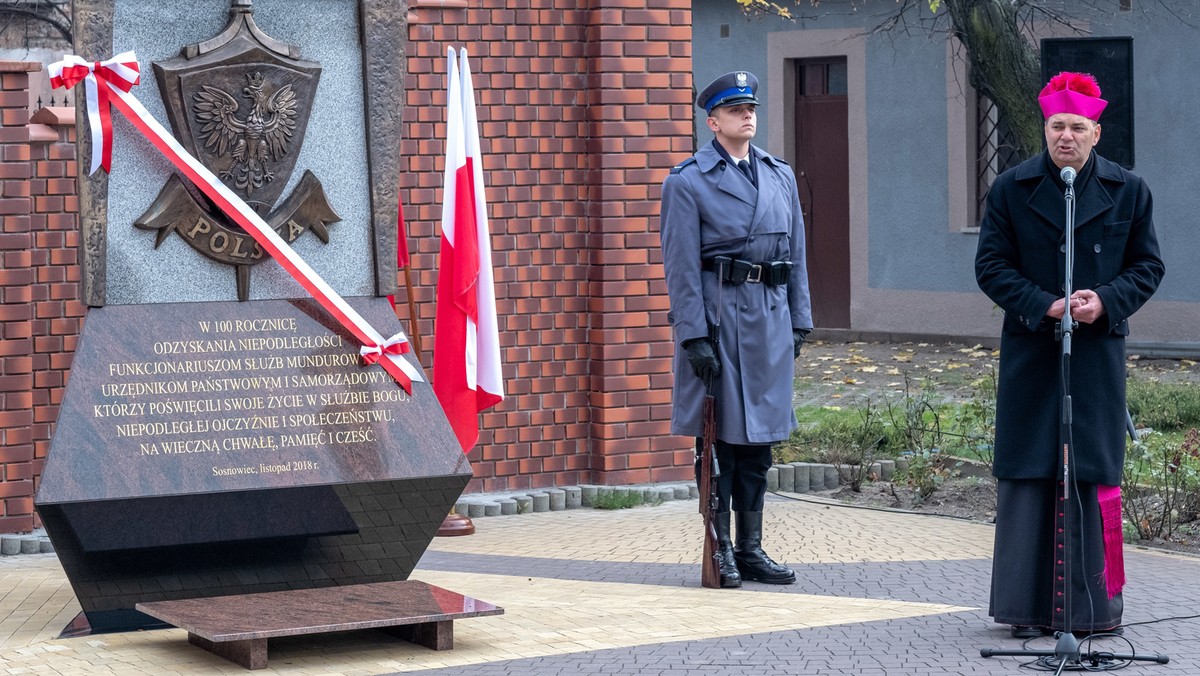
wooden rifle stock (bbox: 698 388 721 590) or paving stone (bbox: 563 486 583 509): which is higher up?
wooden rifle stock (bbox: 698 388 721 590)

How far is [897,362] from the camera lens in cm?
1858

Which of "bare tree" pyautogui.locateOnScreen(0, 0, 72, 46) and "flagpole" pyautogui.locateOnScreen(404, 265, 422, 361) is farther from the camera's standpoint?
"bare tree" pyautogui.locateOnScreen(0, 0, 72, 46)

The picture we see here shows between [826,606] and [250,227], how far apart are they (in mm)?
2566

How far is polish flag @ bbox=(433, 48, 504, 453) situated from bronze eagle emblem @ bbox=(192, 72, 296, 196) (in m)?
1.50

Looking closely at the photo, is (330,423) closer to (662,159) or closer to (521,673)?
(521,673)

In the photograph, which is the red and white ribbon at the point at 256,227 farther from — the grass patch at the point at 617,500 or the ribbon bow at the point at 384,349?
the grass patch at the point at 617,500

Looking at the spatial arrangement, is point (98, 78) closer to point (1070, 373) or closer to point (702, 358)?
point (702, 358)

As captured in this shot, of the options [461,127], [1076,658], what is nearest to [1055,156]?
[1076,658]

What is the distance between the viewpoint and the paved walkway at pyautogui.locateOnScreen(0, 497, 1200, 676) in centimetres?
656

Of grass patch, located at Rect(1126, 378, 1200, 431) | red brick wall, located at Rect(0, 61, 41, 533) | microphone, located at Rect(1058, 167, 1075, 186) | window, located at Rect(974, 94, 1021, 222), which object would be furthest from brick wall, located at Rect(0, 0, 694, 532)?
window, located at Rect(974, 94, 1021, 222)

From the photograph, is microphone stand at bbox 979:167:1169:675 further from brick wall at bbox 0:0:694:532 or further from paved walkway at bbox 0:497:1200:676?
brick wall at bbox 0:0:694:532

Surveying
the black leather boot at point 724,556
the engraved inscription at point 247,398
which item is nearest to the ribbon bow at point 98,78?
the engraved inscription at point 247,398

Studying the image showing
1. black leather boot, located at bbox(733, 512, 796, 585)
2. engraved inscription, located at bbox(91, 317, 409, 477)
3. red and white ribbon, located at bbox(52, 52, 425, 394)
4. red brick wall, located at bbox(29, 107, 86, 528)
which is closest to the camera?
engraved inscription, located at bbox(91, 317, 409, 477)

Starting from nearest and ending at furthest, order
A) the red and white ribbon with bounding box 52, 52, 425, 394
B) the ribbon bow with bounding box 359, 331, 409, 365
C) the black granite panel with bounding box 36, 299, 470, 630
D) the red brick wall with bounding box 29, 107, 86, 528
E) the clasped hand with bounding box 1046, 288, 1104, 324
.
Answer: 1. the clasped hand with bounding box 1046, 288, 1104, 324
2. the black granite panel with bounding box 36, 299, 470, 630
3. the red and white ribbon with bounding box 52, 52, 425, 394
4. the ribbon bow with bounding box 359, 331, 409, 365
5. the red brick wall with bounding box 29, 107, 86, 528
